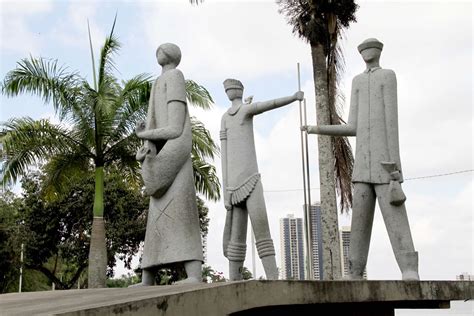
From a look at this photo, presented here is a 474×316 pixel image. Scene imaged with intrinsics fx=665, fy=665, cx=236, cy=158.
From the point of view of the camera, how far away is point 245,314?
576cm

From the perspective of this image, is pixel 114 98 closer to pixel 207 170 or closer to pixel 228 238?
pixel 207 170

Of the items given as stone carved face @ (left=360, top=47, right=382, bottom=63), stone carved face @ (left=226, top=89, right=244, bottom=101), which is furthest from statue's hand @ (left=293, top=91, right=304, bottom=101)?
stone carved face @ (left=226, top=89, right=244, bottom=101)

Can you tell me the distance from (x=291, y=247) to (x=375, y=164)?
792cm

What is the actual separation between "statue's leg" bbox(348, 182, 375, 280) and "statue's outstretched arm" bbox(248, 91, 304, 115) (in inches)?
48.5

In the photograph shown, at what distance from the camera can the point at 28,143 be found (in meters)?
14.8

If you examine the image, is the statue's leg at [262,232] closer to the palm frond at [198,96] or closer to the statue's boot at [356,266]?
the statue's boot at [356,266]

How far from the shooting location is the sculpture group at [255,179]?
6.74 metres

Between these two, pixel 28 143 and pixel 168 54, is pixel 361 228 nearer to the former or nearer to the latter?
pixel 168 54

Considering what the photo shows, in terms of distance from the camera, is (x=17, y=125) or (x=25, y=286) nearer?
(x=17, y=125)

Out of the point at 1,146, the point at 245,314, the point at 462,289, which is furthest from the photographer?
the point at 1,146

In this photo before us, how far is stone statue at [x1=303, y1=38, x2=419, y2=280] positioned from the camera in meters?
6.75

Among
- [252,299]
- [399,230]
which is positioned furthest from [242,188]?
[252,299]

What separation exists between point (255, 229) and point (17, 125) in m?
9.06

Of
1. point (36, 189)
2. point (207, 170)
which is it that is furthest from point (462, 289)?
point (36, 189)
